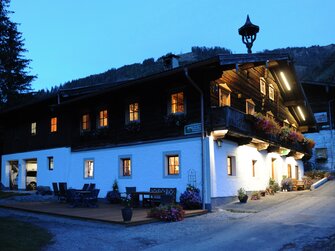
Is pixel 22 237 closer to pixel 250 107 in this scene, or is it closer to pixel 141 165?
pixel 141 165

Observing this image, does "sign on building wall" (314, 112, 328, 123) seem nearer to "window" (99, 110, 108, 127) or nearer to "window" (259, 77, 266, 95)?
"window" (259, 77, 266, 95)

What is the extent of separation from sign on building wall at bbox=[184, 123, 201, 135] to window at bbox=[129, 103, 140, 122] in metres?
3.46

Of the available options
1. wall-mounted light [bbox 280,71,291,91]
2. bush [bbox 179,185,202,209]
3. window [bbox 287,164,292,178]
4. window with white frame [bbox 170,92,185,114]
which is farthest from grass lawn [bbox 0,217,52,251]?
window [bbox 287,164,292,178]

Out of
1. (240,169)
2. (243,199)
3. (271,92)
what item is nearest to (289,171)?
(271,92)

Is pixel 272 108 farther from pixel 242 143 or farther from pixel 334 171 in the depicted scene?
pixel 334 171

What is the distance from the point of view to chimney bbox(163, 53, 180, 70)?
2064 centimetres

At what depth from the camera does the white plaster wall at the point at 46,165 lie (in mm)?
23672

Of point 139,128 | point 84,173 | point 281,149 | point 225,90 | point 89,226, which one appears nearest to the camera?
point 89,226

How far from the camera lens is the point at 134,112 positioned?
20.0 metres

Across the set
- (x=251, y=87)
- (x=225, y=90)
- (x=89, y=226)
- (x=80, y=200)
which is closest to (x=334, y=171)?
(x=251, y=87)

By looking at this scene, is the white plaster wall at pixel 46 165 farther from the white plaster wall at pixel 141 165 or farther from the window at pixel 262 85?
the window at pixel 262 85

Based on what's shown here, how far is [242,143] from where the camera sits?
720 inches

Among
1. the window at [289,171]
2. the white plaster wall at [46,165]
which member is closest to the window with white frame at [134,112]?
the white plaster wall at [46,165]

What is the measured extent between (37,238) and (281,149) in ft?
57.4
